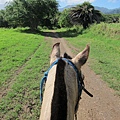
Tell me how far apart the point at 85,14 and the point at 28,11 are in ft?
24.3

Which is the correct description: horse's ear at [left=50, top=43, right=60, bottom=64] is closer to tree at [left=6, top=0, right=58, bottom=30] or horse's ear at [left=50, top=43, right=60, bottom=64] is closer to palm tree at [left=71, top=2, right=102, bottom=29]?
palm tree at [left=71, top=2, right=102, bottom=29]

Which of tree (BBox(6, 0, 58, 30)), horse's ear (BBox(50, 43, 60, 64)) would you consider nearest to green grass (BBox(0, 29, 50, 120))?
horse's ear (BBox(50, 43, 60, 64))

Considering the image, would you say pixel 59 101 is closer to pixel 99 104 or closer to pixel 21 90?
pixel 99 104

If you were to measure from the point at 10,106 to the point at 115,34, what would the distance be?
12.5 m

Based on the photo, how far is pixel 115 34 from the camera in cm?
1503

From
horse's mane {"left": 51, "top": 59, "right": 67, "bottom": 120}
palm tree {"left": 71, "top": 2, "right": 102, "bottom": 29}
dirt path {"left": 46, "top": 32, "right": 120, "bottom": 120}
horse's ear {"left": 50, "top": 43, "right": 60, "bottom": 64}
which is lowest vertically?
dirt path {"left": 46, "top": 32, "right": 120, "bottom": 120}

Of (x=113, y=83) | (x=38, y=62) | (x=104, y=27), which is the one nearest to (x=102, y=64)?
(x=113, y=83)

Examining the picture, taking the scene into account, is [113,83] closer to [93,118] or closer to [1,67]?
[93,118]

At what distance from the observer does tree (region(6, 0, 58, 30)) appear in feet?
79.0

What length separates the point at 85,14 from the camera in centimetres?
2320

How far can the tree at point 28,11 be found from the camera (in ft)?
79.0

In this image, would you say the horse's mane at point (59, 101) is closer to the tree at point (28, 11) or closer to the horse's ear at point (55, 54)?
the horse's ear at point (55, 54)

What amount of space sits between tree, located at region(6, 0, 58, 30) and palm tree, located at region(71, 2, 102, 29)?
418cm

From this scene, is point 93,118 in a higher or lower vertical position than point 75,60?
lower
